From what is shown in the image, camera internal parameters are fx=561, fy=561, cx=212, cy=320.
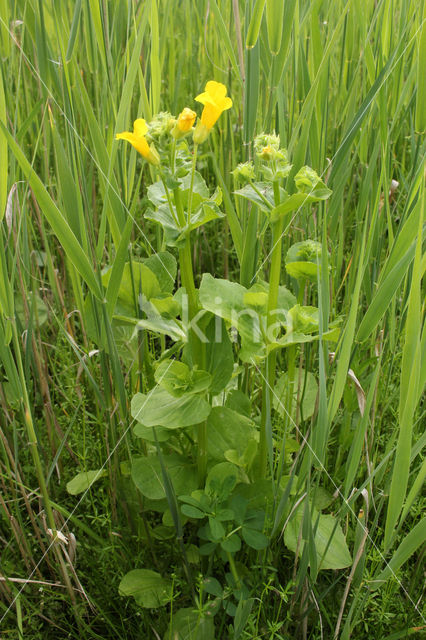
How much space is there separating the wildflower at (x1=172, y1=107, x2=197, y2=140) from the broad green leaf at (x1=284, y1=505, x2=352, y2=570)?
0.53 m

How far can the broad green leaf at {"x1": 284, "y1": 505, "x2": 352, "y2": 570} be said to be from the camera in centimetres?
75

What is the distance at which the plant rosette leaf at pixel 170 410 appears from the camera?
0.71 meters

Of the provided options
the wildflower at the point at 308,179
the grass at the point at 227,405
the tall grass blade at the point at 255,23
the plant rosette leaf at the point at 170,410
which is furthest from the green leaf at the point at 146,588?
the tall grass blade at the point at 255,23

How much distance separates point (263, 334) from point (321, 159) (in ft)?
1.20

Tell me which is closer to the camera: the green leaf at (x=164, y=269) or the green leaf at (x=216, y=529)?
the green leaf at (x=216, y=529)

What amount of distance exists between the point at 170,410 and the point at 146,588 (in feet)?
0.89

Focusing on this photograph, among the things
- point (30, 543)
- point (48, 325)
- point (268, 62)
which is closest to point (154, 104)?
point (268, 62)

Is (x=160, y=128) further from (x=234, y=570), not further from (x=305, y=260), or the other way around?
(x=234, y=570)

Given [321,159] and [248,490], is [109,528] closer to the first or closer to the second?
[248,490]

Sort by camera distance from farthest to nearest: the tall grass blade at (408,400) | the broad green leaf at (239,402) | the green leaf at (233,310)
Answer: the broad green leaf at (239,402) → the green leaf at (233,310) → the tall grass blade at (408,400)

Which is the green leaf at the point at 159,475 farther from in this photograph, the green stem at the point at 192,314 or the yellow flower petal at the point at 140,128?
the yellow flower petal at the point at 140,128

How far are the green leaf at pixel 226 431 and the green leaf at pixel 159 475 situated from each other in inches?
1.9

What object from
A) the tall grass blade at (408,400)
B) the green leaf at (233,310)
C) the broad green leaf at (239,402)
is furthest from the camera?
the broad green leaf at (239,402)

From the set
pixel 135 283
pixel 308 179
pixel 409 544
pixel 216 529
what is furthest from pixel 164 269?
pixel 409 544
